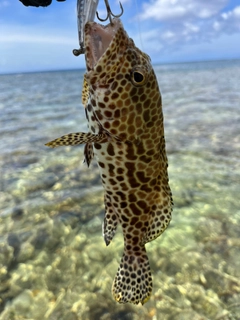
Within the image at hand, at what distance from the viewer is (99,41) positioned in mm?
3133

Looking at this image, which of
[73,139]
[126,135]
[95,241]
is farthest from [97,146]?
[95,241]

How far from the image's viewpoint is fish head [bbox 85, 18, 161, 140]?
10.2 feet

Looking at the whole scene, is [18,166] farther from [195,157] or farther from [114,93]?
[114,93]

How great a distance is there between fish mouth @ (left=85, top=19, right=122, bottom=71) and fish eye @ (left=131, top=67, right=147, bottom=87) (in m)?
0.34

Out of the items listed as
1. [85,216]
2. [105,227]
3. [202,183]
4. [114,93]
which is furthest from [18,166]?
[114,93]

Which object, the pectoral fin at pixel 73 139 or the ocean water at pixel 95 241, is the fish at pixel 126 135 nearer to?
the pectoral fin at pixel 73 139

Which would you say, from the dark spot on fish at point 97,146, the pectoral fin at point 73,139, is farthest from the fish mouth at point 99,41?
the dark spot on fish at point 97,146

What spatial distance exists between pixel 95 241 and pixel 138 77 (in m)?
3.84

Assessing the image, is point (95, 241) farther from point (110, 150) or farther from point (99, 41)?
point (99, 41)

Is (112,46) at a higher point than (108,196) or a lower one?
higher

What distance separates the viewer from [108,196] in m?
3.79

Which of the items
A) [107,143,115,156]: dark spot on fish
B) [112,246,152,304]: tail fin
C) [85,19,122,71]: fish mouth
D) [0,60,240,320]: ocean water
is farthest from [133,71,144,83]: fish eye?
[0,60,240,320]: ocean water

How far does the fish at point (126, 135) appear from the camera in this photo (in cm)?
312

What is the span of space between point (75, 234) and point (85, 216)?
661mm
